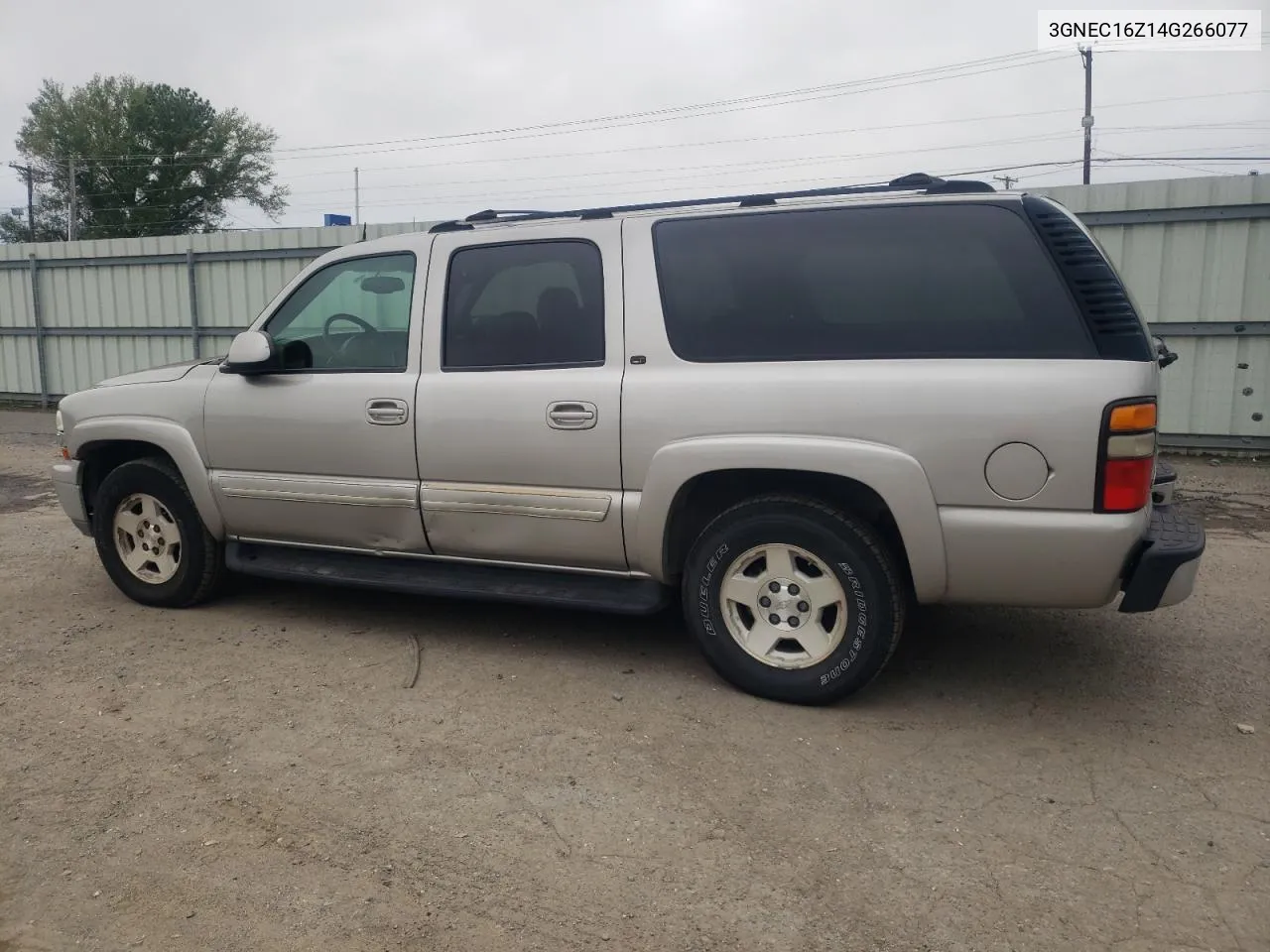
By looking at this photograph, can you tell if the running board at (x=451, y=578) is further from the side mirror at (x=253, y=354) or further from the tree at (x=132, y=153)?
the tree at (x=132, y=153)

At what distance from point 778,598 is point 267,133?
5472 cm

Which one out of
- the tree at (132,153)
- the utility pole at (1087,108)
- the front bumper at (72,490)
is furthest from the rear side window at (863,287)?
the tree at (132,153)

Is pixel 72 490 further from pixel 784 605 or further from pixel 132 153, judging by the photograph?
pixel 132 153

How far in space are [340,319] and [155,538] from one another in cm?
155

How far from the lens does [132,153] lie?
4938 centimetres

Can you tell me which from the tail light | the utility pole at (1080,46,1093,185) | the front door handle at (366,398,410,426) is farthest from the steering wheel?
the utility pole at (1080,46,1093,185)

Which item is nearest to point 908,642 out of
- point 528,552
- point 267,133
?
point 528,552

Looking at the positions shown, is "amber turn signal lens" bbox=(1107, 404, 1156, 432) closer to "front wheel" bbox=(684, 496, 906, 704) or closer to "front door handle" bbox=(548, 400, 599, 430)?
"front wheel" bbox=(684, 496, 906, 704)

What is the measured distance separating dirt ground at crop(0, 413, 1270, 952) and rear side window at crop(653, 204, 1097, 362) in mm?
1390

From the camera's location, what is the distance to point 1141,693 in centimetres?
413

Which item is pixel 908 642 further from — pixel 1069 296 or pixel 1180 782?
pixel 1069 296

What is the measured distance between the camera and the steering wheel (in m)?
4.77

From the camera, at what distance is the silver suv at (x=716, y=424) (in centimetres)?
353

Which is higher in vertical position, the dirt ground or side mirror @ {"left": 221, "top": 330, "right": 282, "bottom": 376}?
side mirror @ {"left": 221, "top": 330, "right": 282, "bottom": 376}
